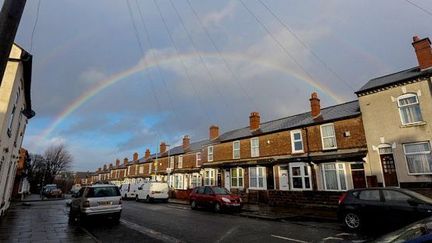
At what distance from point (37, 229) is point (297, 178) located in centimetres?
1771

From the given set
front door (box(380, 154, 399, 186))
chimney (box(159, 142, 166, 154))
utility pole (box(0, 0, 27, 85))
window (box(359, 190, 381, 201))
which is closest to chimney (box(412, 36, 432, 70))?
front door (box(380, 154, 399, 186))

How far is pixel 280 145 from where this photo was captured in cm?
2419

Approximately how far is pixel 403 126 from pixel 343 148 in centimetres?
405

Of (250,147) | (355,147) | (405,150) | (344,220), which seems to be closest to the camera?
(344,220)

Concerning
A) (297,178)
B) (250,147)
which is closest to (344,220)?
(297,178)

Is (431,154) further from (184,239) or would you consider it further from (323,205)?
(184,239)

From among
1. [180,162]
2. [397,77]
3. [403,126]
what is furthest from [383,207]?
[180,162]

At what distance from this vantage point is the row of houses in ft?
53.4

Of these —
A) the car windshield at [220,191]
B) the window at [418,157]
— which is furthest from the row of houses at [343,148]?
the car windshield at [220,191]

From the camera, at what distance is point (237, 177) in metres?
27.5

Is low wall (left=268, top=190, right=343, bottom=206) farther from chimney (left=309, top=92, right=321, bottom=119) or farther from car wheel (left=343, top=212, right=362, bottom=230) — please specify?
car wheel (left=343, top=212, right=362, bottom=230)

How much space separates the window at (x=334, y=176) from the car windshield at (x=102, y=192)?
1474cm

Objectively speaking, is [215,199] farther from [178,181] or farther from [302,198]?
[178,181]

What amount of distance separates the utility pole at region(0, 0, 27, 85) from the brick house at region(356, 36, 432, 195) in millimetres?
19222
